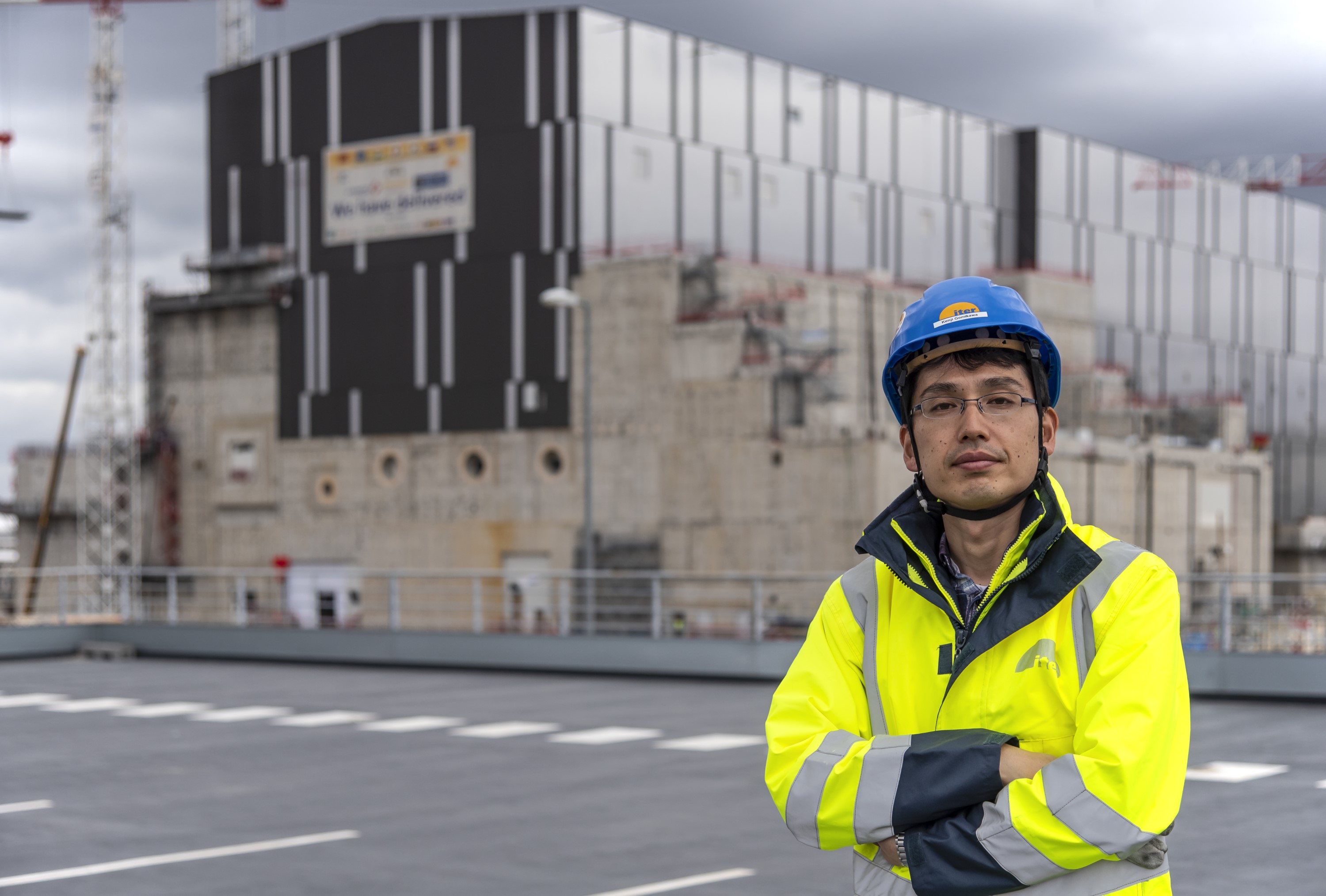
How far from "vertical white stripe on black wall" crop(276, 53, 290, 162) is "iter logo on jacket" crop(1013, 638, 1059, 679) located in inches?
2336

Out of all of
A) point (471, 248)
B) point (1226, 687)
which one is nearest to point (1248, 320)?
point (471, 248)

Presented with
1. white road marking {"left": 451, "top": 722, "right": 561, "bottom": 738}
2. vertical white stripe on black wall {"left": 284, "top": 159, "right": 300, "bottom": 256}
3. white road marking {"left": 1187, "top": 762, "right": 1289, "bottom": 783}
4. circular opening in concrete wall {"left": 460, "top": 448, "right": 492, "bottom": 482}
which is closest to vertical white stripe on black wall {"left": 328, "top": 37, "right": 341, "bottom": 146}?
vertical white stripe on black wall {"left": 284, "top": 159, "right": 300, "bottom": 256}

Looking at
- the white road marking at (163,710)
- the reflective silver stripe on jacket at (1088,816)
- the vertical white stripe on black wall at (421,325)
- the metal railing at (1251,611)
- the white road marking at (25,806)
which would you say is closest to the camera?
the reflective silver stripe on jacket at (1088,816)

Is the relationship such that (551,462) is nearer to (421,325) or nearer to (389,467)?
(389,467)

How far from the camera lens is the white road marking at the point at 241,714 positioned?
17016 millimetres

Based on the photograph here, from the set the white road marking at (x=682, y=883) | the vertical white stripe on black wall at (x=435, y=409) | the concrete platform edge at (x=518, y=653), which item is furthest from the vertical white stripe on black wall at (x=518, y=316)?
the white road marking at (x=682, y=883)

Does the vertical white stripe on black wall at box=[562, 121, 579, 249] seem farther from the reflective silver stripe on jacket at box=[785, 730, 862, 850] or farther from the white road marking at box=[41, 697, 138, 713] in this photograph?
the reflective silver stripe on jacket at box=[785, 730, 862, 850]

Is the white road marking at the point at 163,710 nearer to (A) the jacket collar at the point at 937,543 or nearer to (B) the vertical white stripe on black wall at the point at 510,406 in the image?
(A) the jacket collar at the point at 937,543

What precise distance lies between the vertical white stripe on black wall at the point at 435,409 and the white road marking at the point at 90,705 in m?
35.3

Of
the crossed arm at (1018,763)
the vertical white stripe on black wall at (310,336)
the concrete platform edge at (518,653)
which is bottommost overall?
the concrete platform edge at (518,653)

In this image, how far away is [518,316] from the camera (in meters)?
53.4

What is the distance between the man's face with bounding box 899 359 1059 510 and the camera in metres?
2.97

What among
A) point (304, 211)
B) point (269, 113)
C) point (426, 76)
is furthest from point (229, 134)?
point (426, 76)

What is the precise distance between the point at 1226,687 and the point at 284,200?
153ft
